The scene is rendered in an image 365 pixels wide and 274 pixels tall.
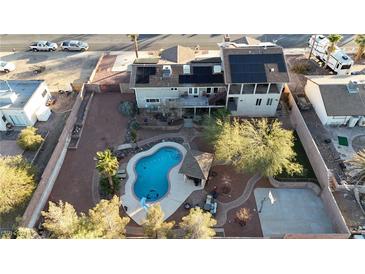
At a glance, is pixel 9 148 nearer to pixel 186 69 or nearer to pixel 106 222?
pixel 106 222

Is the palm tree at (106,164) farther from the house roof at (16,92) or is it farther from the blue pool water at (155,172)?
the house roof at (16,92)

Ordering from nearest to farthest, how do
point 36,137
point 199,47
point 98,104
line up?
point 36,137
point 98,104
point 199,47

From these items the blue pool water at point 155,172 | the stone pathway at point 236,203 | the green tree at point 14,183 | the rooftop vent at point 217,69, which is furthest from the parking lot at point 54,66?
the stone pathway at point 236,203

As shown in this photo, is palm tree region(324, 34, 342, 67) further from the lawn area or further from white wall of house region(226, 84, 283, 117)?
the lawn area

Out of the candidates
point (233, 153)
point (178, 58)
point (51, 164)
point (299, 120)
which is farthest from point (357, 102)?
point (51, 164)

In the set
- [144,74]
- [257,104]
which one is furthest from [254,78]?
[144,74]

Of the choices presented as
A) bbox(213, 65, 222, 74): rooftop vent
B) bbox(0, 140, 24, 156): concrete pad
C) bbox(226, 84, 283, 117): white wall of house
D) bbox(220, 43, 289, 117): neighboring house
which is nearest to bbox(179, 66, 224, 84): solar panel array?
bbox(213, 65, 222, 74): rooftop vent

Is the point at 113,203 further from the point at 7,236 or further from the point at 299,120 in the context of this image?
the point at 299,120
